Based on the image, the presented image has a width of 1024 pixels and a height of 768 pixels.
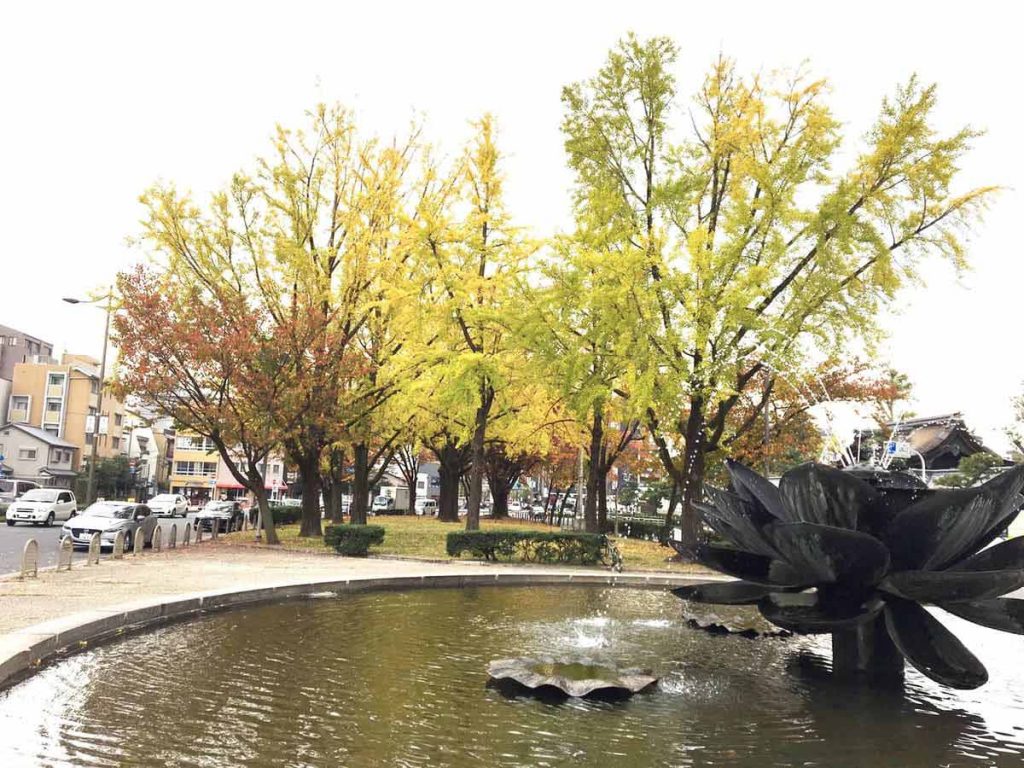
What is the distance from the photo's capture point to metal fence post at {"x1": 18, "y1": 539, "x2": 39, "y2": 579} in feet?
44.8

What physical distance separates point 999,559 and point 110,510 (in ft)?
78.7

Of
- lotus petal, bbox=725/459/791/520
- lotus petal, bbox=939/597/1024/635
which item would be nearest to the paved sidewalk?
lotus petal, bbox=725/459/791/520

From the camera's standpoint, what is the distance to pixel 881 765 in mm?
5461

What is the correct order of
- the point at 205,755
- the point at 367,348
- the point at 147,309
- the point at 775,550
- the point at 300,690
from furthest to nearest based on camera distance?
the point at 367,348 → the point at 147,309 → the point at 775,550 → the point at 300,690 → the point at 205,755

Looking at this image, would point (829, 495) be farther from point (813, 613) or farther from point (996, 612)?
point (996, 612)

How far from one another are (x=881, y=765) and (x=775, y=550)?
2.75 m

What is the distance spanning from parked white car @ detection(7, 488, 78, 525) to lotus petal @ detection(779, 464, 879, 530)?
34.5 metres

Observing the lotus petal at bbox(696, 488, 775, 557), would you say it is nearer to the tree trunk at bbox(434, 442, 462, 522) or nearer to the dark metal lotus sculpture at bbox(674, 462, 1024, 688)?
the dark metal lotus sculpture at bbox(674, 462, 1024, 688)

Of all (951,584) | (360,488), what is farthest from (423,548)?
(951,584)

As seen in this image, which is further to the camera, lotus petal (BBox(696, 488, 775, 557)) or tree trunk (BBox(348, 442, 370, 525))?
tree trunk (BBox(348, 442, 370, 525))

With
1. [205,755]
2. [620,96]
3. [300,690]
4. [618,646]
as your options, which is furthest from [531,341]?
[205,755]

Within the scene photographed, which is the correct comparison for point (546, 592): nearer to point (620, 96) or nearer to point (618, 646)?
point (618, 646)

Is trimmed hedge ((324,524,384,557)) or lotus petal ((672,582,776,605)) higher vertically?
lotus petal ((672,582,776,605))

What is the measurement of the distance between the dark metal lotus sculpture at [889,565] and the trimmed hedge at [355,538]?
15496mm
